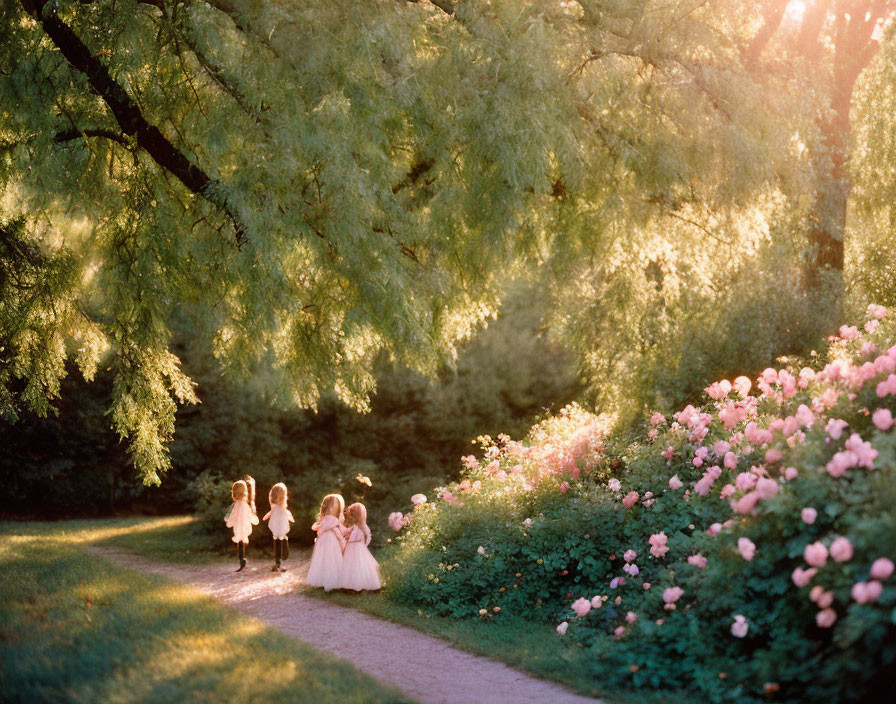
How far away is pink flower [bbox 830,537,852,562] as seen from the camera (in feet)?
17.0

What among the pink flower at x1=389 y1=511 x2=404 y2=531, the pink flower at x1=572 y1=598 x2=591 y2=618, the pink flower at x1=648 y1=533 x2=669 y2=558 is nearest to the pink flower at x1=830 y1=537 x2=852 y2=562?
the pink flower at x1=648 y1=533 x2=669 y2=558

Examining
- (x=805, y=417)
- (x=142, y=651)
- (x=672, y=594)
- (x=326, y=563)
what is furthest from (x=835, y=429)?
(x=326, y=563)

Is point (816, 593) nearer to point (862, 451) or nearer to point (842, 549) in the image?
point (842, 549)

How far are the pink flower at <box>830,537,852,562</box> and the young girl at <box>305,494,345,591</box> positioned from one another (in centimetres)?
637

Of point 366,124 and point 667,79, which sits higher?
point 667,79

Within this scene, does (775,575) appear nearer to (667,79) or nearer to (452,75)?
(452,75)

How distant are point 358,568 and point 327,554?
53 centimetres

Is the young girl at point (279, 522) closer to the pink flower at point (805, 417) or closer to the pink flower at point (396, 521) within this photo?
the pink flower at point (396, 521)

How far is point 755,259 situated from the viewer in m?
12.5

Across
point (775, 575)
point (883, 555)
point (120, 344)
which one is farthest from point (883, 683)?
point (120, 344)

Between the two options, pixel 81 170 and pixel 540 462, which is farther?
pixel 540 462

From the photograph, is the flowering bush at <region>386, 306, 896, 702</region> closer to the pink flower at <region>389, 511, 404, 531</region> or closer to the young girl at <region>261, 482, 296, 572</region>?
the pink flower at <region>389, 511, 404, 531</region>

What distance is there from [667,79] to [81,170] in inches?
253

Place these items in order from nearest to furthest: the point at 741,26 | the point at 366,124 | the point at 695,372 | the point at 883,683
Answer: the point at 883,683
the point at 366,124
the point at 695,372
the point at 741,26
